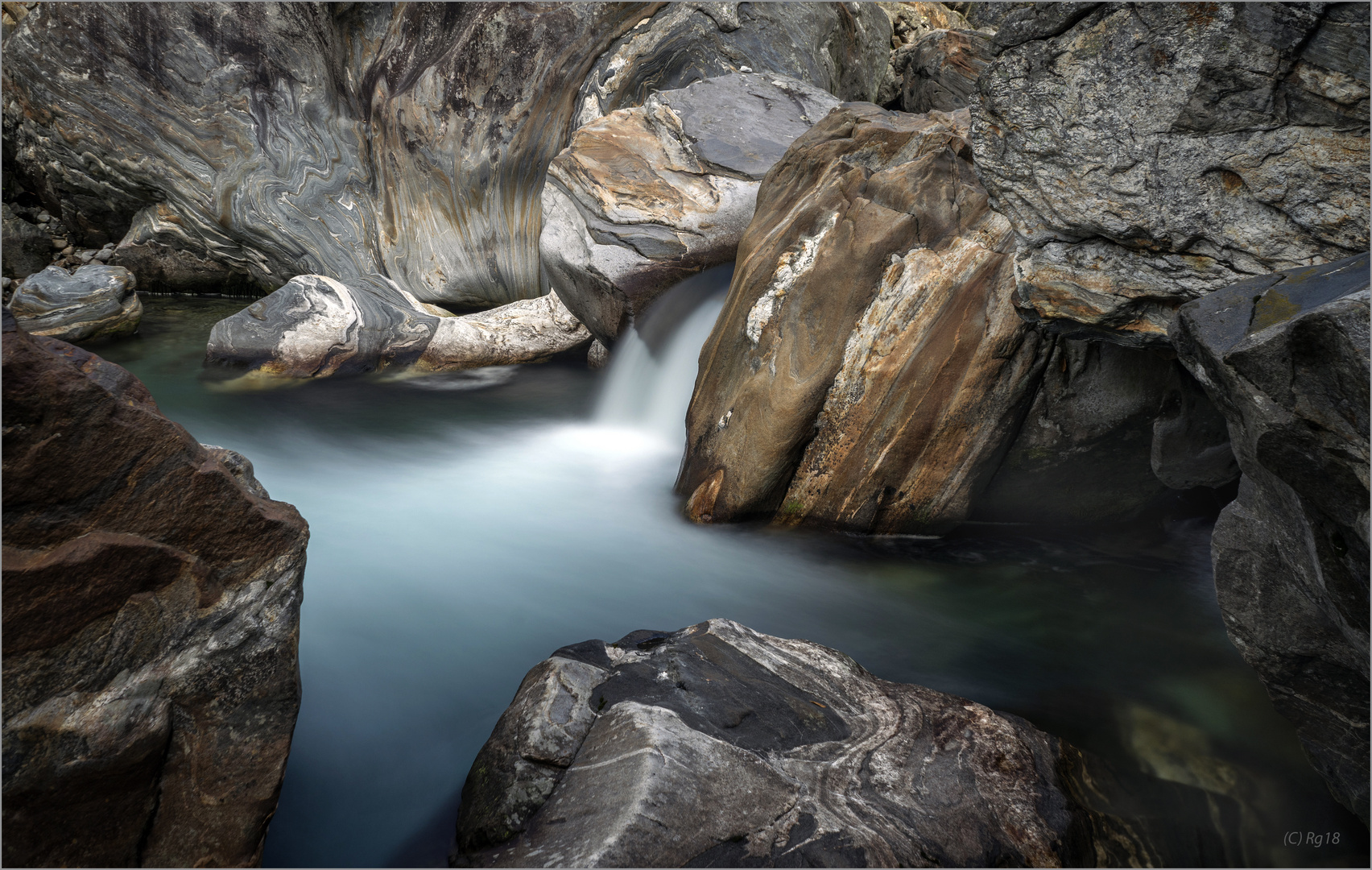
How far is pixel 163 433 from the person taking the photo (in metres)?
1.93

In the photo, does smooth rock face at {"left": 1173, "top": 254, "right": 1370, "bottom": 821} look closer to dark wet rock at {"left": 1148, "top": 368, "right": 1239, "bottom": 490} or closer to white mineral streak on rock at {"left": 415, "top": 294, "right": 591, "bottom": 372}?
dark wet rock at {"left": 1148, "top": 368, "right": 1239, "bottom": 490}

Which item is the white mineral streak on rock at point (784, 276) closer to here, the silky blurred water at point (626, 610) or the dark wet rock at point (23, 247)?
the silky blurred water at point (626, 610)

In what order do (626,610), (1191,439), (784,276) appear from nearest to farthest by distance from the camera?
1. (1191,439)
2. (626,610)
3. (784,276)

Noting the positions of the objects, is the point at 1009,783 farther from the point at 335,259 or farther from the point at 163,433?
the point at 335,259

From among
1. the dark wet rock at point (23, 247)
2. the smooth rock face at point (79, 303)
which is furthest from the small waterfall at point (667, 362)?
the dark wet rock at point (23, 247)

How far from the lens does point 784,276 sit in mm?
4613

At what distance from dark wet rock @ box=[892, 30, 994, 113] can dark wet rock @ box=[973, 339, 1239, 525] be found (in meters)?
7.21

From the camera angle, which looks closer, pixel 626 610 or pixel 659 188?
pixel 626 610

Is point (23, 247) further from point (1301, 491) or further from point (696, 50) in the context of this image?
point (1301, 491)

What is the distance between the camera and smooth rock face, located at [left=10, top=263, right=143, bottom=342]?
8180mm

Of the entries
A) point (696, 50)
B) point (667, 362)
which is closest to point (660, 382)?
point (667, 362)

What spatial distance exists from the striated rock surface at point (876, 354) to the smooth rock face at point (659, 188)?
1.98m

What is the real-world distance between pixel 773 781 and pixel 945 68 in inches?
430

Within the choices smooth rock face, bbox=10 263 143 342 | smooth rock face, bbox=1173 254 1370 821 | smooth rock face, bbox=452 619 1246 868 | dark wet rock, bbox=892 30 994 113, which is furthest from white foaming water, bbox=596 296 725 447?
smooth rock face, bbox=10 263 143 342
